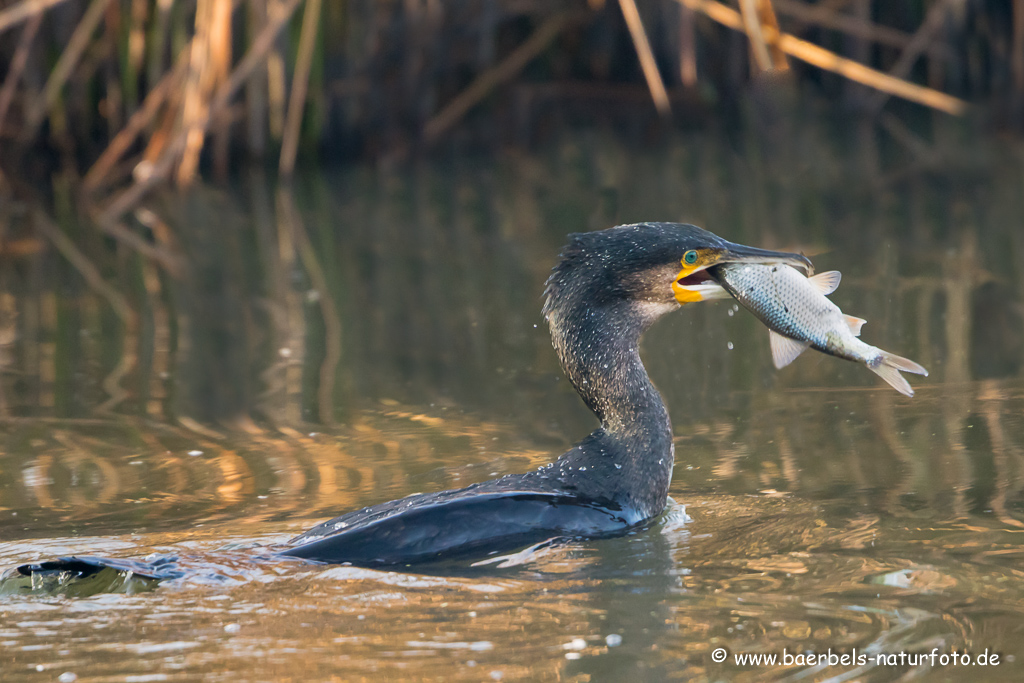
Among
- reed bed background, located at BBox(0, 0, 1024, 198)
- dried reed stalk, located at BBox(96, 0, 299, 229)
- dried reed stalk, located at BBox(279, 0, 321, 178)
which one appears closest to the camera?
dried reed stalk, located at BBox(96, 0, 299, 229)

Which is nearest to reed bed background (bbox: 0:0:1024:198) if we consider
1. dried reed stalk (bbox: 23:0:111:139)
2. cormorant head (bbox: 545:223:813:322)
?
dried reed stalk (bbox: 23:0:111:139)

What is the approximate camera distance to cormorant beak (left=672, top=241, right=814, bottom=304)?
370cm

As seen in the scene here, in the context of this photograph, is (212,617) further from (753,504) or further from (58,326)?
(58,326)

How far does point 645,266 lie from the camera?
388cm

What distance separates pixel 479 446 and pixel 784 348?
119 cm

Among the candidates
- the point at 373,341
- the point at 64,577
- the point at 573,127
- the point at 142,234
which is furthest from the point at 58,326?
the point at 573,127

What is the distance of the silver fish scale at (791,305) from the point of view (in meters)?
3.62

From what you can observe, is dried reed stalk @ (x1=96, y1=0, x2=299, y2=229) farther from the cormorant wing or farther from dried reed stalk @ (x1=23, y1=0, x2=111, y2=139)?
the cormorant wing

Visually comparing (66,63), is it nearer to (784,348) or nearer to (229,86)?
(229,86)

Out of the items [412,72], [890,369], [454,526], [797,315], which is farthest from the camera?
[412,72]

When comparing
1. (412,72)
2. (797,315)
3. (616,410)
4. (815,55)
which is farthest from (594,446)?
(412,72)

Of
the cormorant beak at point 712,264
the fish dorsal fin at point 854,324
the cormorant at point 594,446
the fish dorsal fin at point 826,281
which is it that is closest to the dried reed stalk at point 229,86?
the cormorant at point 594,446

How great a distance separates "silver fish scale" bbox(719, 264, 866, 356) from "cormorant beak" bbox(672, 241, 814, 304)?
0.03 meters

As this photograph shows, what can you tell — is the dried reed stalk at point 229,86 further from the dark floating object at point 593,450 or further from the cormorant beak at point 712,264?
the cormorant beak at point 712,264
